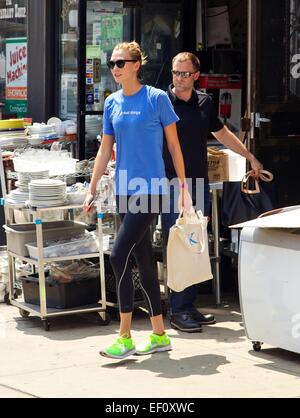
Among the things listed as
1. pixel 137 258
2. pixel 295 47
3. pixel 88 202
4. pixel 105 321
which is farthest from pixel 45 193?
pixel 295 47

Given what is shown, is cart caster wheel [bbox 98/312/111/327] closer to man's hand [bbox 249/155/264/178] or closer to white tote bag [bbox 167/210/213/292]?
white tote bag [bbox 167/210/213/292]

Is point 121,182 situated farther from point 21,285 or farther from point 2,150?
point 2,150

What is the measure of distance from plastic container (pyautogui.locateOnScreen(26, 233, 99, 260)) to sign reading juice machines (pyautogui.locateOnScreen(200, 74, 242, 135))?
3.17 metres

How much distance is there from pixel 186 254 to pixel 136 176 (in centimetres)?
60

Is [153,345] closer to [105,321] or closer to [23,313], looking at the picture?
[105,321]

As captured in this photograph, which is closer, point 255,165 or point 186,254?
point 186,254

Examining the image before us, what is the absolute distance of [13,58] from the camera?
9977 millimetres

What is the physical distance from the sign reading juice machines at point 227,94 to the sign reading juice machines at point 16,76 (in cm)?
176

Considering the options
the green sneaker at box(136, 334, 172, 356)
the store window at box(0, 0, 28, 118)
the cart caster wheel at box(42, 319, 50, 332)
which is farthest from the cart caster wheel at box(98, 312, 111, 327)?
the store window at box(0, 0, 28, 118)

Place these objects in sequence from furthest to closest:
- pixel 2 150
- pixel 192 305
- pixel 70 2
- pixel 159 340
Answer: pixel 70 2
pixel 2 150
pixel 192 305
pixel 159 340

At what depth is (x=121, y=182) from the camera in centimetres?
630

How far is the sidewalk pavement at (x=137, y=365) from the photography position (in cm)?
571

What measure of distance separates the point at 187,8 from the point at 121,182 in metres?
4.31

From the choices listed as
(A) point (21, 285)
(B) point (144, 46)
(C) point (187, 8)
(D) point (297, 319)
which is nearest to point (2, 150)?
(A) point (21, 285)
